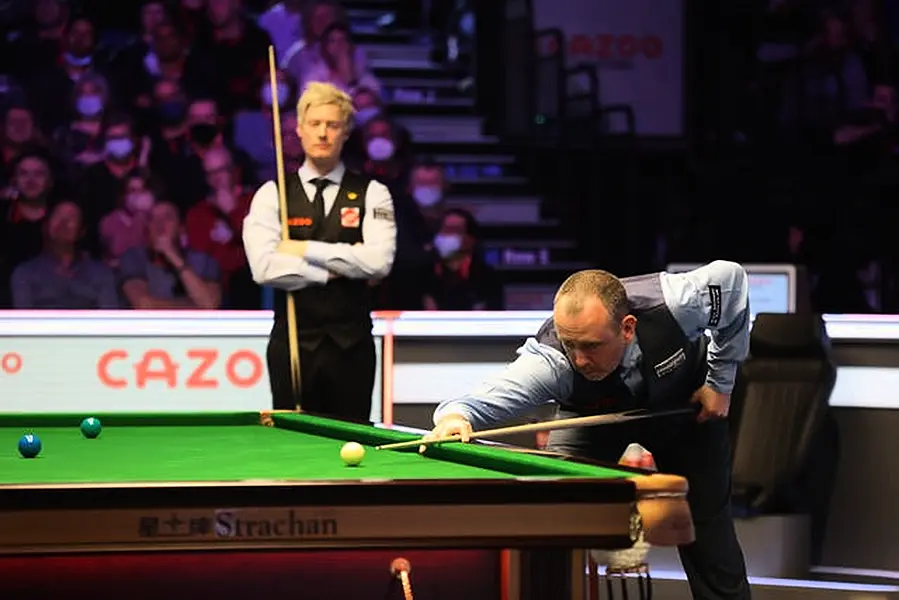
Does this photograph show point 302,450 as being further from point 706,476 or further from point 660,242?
point 660,242

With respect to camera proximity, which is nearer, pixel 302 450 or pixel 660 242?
pixel 302 450

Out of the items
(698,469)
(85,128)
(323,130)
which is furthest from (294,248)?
(85,128)

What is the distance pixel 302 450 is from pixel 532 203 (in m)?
6.54

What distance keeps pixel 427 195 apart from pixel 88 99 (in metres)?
1.78

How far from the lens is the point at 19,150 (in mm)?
8414

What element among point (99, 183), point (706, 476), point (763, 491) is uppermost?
point (99, 183)

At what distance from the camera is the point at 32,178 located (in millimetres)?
8117

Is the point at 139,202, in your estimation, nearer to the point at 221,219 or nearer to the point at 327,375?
the point at 221,219

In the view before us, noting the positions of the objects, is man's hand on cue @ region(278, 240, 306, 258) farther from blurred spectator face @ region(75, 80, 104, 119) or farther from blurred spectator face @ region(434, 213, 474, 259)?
blurred spectator face @ region(75, 80, 104, 119)

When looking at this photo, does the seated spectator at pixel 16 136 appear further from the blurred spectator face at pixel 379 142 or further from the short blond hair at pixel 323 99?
the short blond hair at pixel 323 99

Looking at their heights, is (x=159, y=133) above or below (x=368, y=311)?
above

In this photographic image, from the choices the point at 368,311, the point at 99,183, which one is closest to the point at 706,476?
the point at 368,311

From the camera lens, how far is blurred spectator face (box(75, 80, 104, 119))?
28.2 feet

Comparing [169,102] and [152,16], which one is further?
[152,16]
